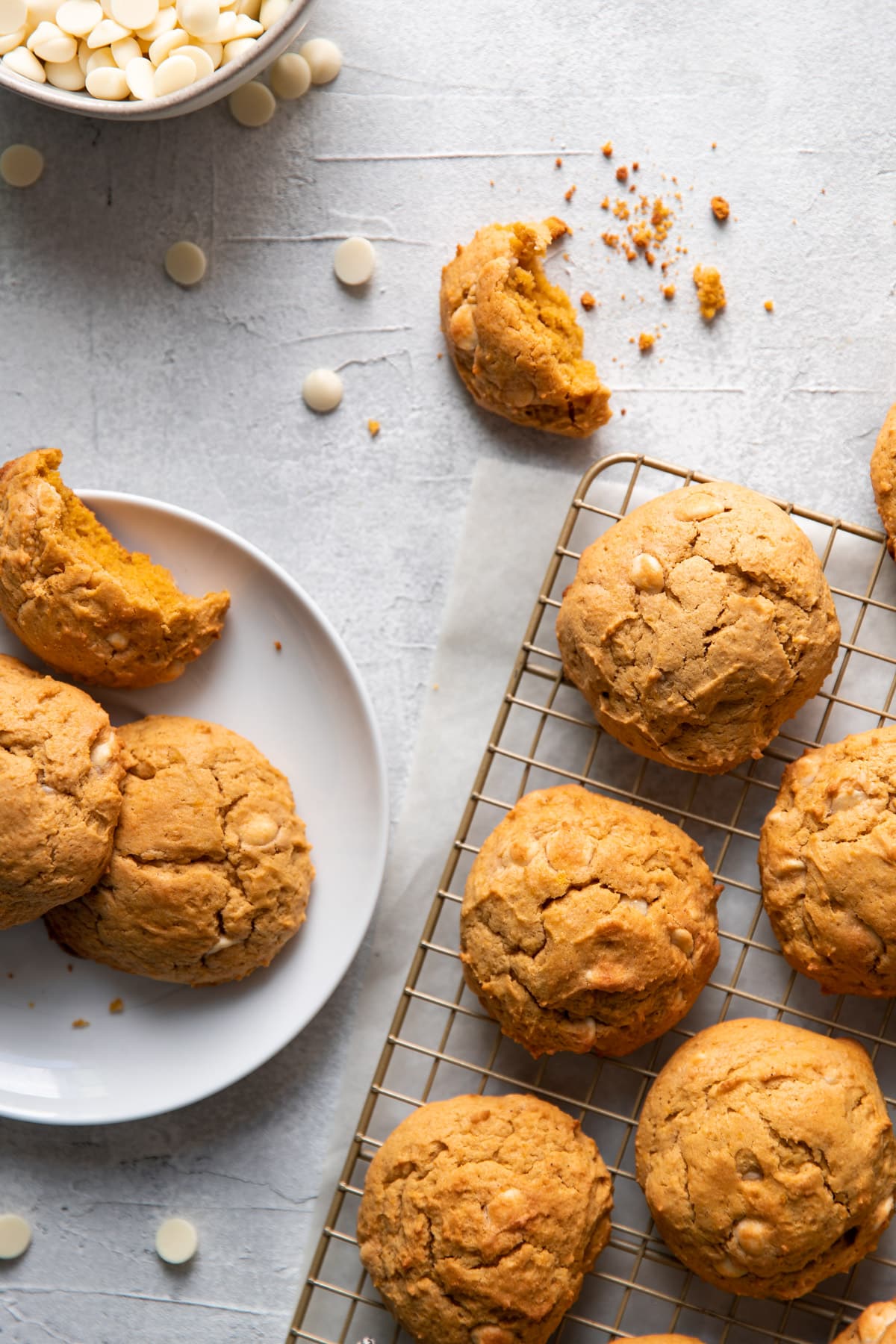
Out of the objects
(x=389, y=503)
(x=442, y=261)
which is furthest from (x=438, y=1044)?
(x=442, y=261)

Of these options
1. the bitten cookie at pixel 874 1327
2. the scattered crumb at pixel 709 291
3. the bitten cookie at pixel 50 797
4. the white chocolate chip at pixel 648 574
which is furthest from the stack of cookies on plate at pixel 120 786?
the bitten cookie at pixel 874 1327

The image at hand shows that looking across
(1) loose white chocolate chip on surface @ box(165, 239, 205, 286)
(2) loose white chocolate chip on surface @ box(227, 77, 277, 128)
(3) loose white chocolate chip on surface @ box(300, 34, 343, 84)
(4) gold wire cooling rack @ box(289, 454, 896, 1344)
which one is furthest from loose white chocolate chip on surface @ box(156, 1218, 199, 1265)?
(3) loose white chocolate chip on surface @ box(300, 34, 343, 84)

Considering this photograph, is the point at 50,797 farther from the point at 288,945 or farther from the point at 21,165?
the point at 21,165

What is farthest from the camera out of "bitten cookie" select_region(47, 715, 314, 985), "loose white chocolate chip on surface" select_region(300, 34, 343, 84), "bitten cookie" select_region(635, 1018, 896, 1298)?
"loose white chocolate chip on surface" select_region(300, 34, 343, 84)

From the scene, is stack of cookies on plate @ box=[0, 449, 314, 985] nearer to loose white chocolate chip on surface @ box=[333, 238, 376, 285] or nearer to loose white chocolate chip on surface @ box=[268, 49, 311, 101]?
loose white chocolate chip on surface @ box=[333, 238, 376, 285]

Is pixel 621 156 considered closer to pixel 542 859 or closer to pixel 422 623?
pixel 422 623

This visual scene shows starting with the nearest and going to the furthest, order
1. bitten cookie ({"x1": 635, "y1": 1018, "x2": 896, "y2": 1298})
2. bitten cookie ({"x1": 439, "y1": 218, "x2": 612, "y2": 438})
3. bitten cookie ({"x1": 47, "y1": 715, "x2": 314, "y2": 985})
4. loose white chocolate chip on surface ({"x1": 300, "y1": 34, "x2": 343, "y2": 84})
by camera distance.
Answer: bitten cookie ({"x1": 635, "y1": 1018, "x2": 896, "y2": 1298}) < bitten cookie ({"x1": 47, "y1": 715, "x2": 314, "y2": 985}) < bitten cookie ({"x1": 439, "y1": 218, "x2": 612, "y2": 438}) < loose white chocolate chip on surface ({"x1": 300, "y1": 34, "x2": 343, "y2": 84})
